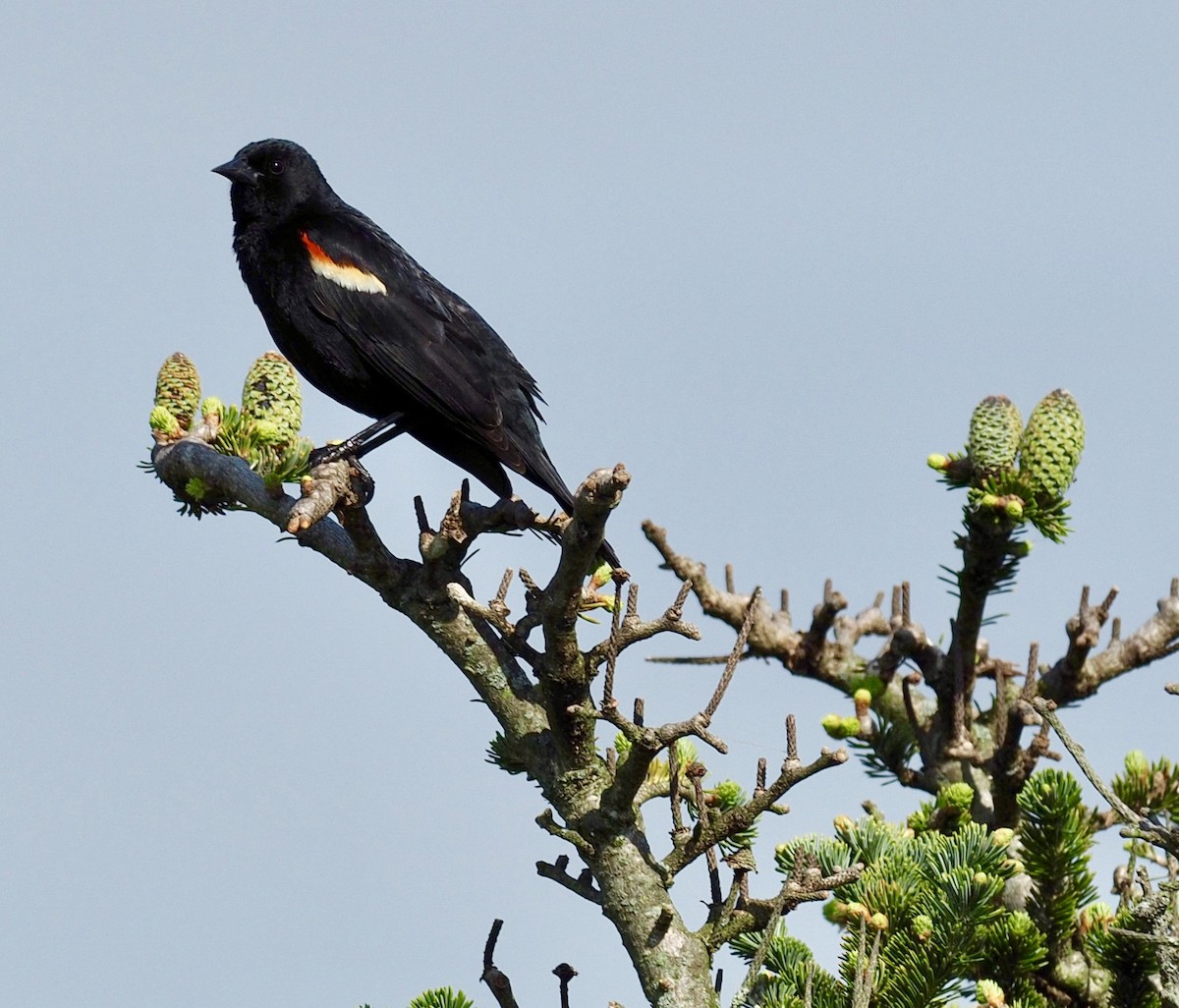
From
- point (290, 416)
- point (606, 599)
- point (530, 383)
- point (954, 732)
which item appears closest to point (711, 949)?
point (606, 599)

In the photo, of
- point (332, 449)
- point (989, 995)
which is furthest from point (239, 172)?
point (989, 995)

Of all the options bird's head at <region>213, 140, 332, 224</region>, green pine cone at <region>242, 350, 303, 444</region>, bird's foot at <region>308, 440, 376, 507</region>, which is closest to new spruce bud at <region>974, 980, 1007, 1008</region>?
bird's foot at <region>308, 440, 376, 507</region>

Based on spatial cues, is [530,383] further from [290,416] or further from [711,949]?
[711,949]

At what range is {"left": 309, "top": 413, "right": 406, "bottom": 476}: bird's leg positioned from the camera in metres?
5.09

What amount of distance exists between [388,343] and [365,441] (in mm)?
427

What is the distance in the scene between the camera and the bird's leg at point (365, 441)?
200 inches

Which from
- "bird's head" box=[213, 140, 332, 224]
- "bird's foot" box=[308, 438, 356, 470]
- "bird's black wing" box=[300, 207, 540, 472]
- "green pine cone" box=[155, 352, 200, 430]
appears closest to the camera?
"green pine cone" box=[155, 352, 200, 430]

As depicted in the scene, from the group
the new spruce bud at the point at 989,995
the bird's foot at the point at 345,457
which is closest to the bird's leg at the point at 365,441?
the bird's foot at the point at 345,457

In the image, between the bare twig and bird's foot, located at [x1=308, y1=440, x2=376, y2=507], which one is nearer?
Answer: the bare twig

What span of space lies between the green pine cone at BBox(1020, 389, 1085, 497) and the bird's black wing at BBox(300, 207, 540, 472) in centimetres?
176

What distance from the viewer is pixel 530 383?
5.74 m

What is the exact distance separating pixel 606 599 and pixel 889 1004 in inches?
49.3

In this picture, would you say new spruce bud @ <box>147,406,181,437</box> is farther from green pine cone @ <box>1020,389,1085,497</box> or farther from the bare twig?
green pine cone @ <box>1020,389,1085,497</box>

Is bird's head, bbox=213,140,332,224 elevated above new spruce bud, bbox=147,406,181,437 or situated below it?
above
